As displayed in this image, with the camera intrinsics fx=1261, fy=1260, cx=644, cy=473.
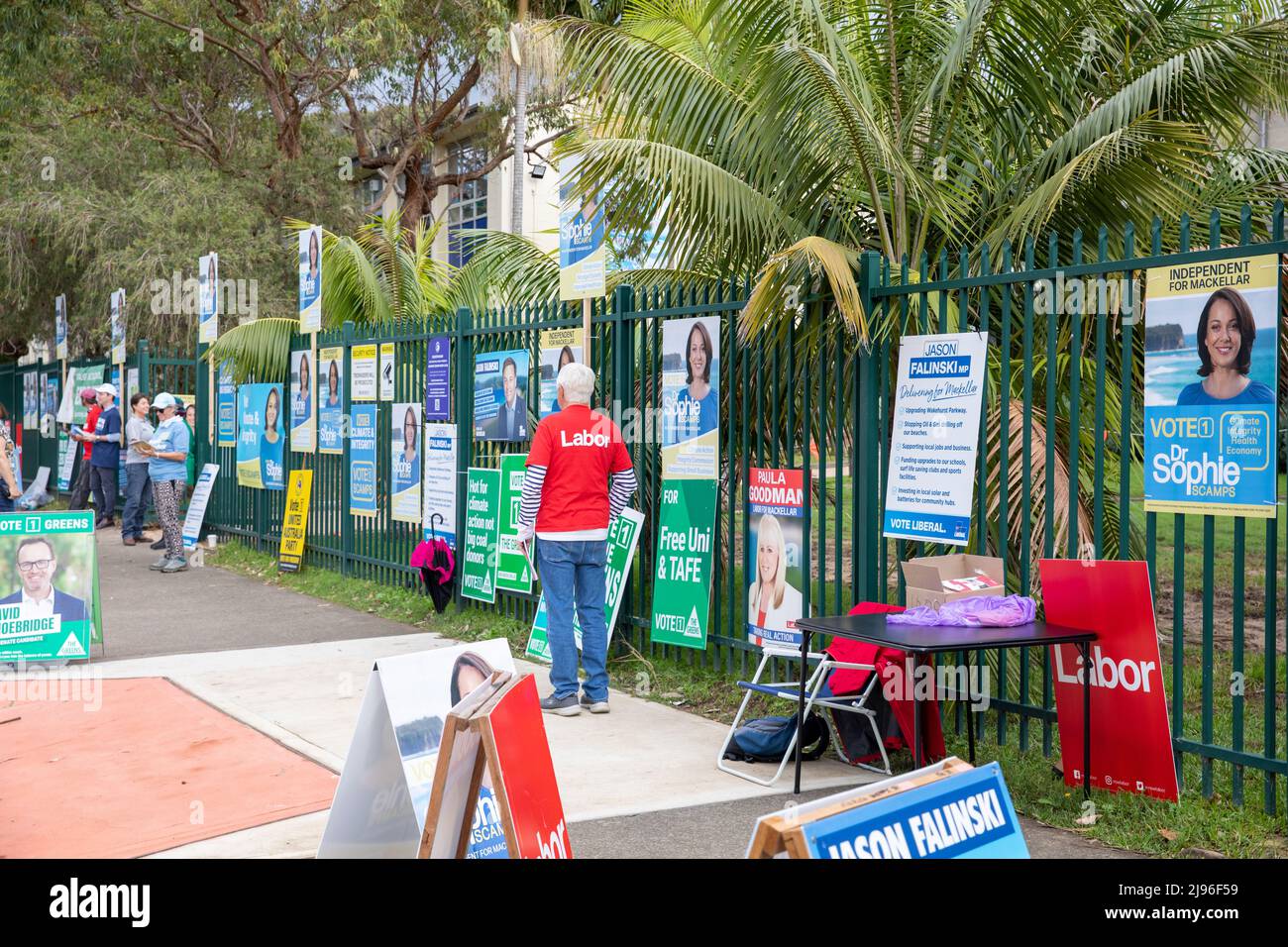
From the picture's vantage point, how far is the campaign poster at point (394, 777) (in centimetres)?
387

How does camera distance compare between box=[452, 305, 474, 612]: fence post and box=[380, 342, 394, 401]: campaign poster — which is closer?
box=[452, 305, 474, 612]: fence post

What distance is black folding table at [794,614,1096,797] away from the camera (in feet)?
16.6

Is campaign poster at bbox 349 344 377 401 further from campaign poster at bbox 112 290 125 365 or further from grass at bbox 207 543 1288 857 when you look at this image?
campaign poster at bbox 112 290 125 365

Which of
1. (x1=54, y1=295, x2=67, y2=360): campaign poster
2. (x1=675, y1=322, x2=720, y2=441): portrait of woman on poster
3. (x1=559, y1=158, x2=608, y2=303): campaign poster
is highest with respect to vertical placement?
(x1=54, y1=295, x2=67, y2=360): campaign poster

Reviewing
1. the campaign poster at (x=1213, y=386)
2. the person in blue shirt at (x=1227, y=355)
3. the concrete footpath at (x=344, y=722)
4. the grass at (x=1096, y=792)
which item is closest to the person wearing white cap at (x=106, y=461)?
the concrete footpath at (x=344, y=722)

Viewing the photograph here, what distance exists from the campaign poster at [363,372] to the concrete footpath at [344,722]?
2.11m

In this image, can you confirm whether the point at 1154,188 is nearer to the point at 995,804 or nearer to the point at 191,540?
the point at 995,804

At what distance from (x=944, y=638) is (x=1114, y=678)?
0.88m

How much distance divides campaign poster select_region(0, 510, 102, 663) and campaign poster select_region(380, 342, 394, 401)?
3.62 metres

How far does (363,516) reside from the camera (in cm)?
1280

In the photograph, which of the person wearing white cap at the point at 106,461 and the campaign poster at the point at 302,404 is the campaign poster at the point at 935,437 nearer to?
the campaign poster at the point at 302,404

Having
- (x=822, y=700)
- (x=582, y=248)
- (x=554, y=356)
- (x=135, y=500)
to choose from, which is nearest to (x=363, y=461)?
(x=554, y=356)

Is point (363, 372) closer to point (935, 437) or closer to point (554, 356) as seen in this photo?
point (554, 356)

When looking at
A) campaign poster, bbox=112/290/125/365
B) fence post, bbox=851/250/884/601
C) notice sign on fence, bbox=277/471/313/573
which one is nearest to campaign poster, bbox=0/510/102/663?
notice sign on fence, bbox=277/471/313/573
